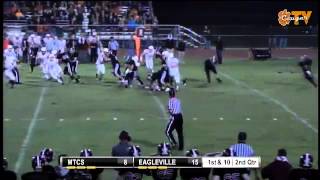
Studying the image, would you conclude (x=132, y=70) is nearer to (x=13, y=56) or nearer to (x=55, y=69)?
(x=55, y=69)

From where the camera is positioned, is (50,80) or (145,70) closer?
(50,80)

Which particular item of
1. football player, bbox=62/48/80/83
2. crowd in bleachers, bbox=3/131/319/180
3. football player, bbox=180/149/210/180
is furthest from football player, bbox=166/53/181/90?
football player, bbox=180/149/210/180

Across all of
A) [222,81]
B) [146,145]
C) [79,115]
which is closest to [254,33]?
[222,81]

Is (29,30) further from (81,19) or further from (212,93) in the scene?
(212,93)

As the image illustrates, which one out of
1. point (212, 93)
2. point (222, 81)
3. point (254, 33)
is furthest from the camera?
point (254, 33)

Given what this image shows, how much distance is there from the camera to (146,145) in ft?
36.1

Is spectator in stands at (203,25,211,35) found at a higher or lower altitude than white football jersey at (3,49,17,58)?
lower

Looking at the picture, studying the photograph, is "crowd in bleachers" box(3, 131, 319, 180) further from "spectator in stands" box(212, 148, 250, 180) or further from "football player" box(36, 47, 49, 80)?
"football player" box(36, 47, 49, 80)

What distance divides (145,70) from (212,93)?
2703mm

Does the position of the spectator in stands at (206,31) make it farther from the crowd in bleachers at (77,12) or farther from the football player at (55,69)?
the football player at (55,69)
